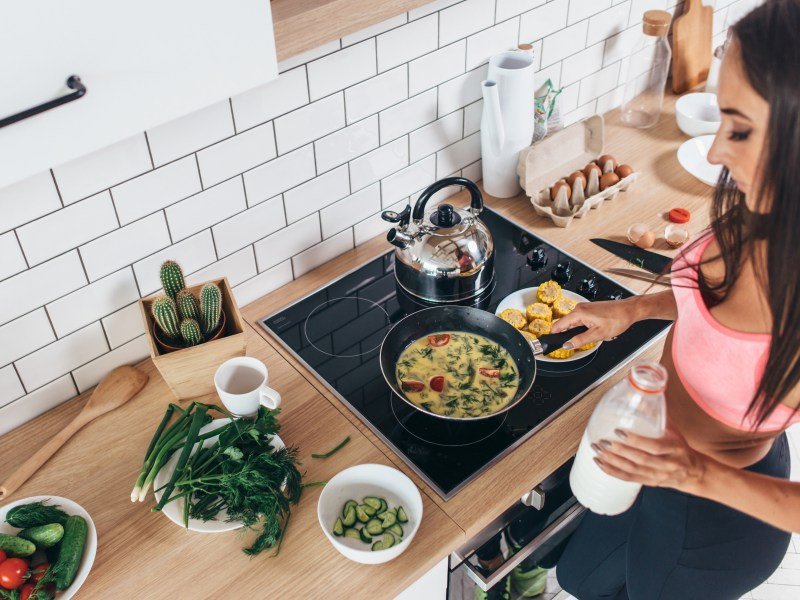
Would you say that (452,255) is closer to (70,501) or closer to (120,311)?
(120,311)

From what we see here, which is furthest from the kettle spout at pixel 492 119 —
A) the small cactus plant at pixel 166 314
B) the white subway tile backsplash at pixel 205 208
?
the small cactus plant at pixel 166 314

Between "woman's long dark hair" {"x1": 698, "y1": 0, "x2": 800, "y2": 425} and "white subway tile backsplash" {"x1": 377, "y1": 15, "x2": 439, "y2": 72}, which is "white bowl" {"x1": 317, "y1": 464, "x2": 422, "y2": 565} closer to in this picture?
"woman's long dark hair" {"x1": 698, "y1": 0, "x2": 800, "y2": 425}

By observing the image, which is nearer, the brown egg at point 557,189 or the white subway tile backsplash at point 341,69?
the white subway tile backsplash at point 341,69

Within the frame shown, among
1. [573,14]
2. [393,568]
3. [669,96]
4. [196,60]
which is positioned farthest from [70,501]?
[669,96]

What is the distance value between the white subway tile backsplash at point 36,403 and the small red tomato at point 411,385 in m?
0.61

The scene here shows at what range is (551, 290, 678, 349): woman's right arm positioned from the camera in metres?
1.42

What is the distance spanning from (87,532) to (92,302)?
0.41 m

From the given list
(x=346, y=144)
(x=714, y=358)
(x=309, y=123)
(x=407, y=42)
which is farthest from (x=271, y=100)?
(x=714, y=358)

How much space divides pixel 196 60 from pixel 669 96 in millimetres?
1751

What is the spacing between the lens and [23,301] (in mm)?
1243

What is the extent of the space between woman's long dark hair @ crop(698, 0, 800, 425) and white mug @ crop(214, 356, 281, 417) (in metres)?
0.77

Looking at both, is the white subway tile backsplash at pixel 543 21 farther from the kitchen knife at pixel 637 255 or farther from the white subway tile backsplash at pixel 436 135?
the kitchen knife at pixel 637 255

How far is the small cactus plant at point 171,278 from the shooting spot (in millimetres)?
1323

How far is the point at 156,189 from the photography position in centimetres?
131
